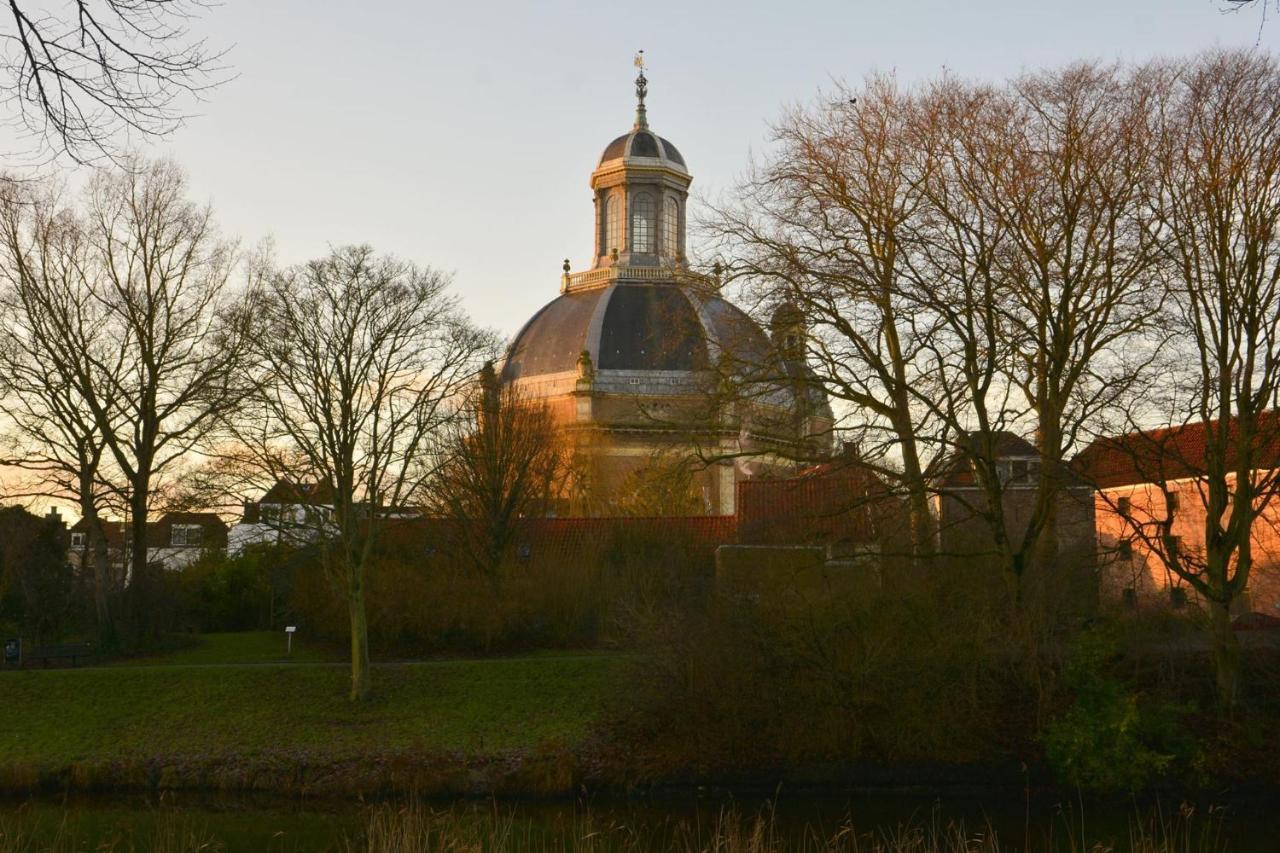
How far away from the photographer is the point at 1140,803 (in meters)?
18.8

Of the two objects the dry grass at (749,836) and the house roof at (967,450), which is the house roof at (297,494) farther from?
the house roof at (967,450)

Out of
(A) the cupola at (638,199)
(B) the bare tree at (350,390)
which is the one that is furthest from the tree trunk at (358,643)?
(A) the cupola at (638,199)

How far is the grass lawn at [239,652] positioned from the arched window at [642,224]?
34.5m

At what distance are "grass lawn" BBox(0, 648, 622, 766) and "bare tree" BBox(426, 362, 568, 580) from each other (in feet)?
18.9

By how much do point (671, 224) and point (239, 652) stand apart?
38.3 metres

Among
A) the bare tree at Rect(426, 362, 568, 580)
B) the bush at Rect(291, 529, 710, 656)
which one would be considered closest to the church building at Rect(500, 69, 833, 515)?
the bare tree at Rect(426, 362, 568, 580)

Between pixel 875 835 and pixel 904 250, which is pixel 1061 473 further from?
pixel 875 835

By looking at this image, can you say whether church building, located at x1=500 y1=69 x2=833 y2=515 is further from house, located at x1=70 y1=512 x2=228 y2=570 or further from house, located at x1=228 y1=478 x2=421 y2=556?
house, located at x1=70 y1=512 x2=228 y2=570

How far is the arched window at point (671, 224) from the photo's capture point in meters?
62.6

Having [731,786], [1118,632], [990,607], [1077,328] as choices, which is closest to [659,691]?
[731,786]

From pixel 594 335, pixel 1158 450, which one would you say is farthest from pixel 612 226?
pixel 1158 450

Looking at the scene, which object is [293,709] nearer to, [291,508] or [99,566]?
[291,508]

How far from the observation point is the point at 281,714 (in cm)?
2344

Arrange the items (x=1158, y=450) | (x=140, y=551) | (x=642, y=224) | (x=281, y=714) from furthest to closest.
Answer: (x=642, y=224) → (x=140, y=551) → (x=281, y=714) → (x=1158, y=450)
